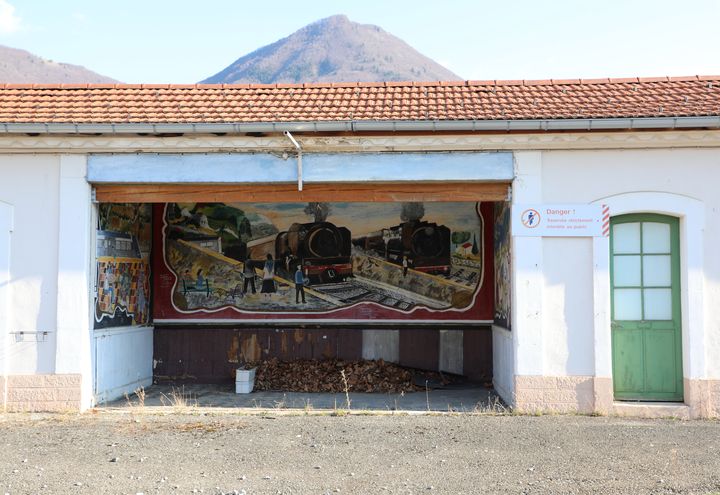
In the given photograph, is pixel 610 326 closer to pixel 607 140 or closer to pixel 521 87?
pixel 607 140

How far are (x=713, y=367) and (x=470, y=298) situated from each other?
4.35m

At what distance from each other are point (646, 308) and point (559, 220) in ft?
5.56

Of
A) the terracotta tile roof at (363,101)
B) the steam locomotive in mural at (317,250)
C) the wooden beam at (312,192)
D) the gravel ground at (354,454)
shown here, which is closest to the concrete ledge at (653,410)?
the gravel ground at (354,454)

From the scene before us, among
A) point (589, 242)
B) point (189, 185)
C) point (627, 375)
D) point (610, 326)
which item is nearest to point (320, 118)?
point (189, 185)

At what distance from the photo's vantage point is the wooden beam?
9367mm

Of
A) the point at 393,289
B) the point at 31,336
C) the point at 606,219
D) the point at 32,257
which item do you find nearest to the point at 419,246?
the point at 393,289

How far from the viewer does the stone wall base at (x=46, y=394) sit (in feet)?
30.0

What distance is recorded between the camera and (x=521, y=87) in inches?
404

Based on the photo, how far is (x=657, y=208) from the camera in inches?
352

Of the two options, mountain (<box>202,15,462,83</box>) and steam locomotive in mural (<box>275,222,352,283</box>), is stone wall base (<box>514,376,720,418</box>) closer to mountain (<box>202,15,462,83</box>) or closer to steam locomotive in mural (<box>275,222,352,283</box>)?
steam locomotive in mural (<box>275,222,352,283</box>)

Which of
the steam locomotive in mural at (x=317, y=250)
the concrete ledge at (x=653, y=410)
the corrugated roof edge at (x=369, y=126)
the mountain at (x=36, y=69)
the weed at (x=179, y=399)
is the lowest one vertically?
the weed at (x=179, y=399)

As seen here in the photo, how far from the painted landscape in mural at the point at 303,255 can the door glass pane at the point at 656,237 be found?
3.94m

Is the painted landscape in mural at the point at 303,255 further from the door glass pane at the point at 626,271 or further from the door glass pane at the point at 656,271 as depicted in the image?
the door glass pane at the point at 656,271

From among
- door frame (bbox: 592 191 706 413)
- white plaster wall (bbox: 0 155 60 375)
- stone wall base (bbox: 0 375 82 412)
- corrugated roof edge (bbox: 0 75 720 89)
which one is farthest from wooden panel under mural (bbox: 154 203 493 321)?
door frame (bbox: 592 191 706 413)
